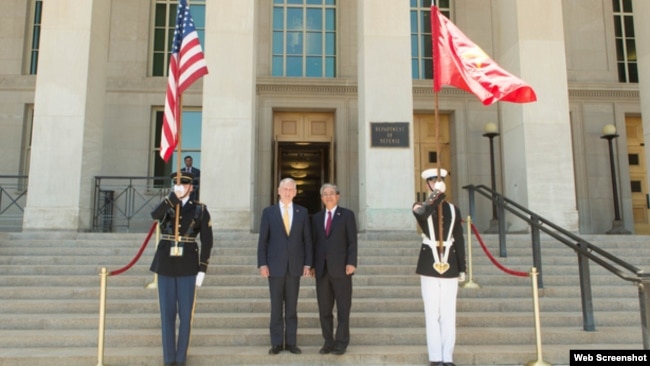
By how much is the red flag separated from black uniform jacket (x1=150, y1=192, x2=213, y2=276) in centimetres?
313

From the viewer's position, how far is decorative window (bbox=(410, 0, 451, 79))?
16562mm

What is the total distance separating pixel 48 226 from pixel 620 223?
47.4 ft

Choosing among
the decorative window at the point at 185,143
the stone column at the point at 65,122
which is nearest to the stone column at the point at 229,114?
the stone column at the point at 65,122

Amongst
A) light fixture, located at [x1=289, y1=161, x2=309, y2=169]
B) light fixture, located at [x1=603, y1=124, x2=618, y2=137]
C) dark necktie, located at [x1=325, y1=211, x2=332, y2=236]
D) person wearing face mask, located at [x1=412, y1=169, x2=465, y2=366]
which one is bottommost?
person wearing face mask, located at [x1=412, y1=169, x2=465, y2=366]

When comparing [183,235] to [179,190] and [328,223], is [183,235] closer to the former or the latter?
[179,190]

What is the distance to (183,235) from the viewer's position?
557 cm

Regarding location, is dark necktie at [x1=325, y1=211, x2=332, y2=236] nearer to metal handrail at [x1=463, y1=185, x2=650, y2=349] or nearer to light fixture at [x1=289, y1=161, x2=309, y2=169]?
metal handrail at [x1=463, y1=185, x2=650, y2=349]

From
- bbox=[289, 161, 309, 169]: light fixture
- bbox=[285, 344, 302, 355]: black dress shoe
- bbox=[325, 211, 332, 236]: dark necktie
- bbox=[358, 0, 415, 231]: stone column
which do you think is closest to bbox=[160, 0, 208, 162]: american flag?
bbox=[325, 211, 332, 236]: dark necktie

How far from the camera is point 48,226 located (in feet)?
35.5

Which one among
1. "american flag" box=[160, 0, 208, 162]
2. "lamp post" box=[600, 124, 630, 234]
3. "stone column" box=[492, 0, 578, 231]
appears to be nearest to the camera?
"american flag" box=[160, 0, 208, 162]

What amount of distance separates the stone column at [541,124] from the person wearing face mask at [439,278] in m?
6.71

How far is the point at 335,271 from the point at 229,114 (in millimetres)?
6352

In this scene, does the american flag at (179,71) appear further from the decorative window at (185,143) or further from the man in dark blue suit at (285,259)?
the decorative window at (185,143)

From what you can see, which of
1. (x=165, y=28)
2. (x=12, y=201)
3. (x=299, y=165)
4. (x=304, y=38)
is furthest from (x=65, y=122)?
(x=299, y=165)
